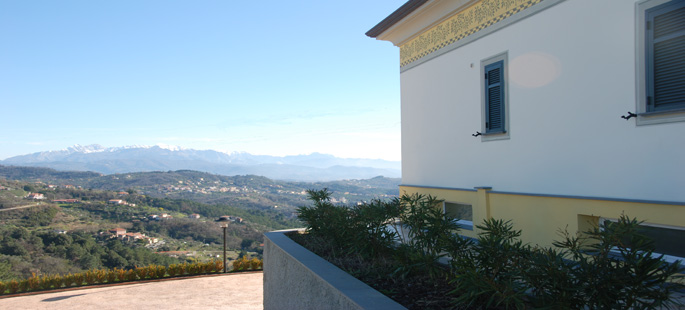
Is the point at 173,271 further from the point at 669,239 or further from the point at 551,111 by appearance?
the point at 669,239

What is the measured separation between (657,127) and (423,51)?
4574 mm

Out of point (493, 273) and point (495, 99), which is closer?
point (493, 273)

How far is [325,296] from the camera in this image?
3588 mm

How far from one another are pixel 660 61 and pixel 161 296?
1185cm

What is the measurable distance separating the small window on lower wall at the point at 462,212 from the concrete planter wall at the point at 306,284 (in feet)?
9.79

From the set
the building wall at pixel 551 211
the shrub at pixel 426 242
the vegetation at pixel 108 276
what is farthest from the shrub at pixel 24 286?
the shrub at pixel 426 242

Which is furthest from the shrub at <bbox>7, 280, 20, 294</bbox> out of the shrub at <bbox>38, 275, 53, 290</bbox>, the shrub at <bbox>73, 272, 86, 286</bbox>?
the shrub at <bbox>73, 272, 86, 286</bbox>

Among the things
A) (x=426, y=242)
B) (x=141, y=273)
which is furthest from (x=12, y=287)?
(x=426, y=242)

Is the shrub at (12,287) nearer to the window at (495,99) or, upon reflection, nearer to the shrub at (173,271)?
the shrub at (173,271)

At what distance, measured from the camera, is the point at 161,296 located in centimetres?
1121

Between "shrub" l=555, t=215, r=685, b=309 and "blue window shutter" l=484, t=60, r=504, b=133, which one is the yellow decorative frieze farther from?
"shrub" l=555, t=215, r=685, b=309

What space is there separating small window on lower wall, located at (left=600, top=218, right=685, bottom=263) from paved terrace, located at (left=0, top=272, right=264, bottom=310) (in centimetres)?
835

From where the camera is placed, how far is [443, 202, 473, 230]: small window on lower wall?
273 inches

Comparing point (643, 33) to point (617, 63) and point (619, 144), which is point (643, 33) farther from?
point (619, 144)
